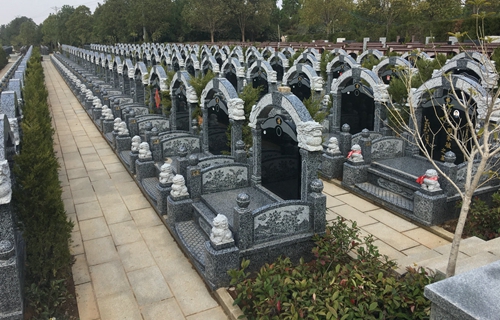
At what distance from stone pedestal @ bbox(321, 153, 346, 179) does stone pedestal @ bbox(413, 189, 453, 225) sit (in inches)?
115

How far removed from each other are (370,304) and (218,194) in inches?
184

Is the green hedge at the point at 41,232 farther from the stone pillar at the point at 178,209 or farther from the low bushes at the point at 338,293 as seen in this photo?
the low bushes at the point at 338,293

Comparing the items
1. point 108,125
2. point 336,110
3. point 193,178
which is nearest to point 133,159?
point 193,178

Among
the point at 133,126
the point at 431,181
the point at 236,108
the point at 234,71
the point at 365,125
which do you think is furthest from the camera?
the point at 234,71

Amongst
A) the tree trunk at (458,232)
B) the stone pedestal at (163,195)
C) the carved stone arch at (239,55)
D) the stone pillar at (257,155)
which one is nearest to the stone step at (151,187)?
the stone pedestal at (163,195)

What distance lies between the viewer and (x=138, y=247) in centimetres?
809

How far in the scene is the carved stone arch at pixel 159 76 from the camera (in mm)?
15055

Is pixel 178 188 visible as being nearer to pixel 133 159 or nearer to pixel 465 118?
pixel 133 159

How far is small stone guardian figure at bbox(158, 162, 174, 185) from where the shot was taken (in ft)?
29.9

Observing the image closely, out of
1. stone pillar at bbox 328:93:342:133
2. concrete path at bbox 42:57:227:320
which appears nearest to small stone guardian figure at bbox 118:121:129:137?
concrete path at bbox 42:57:227:320

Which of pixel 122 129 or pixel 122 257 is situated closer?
pixel 122 257

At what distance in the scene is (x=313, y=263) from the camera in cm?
703

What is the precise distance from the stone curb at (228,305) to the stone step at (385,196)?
4.69 meters

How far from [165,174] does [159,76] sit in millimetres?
7442
